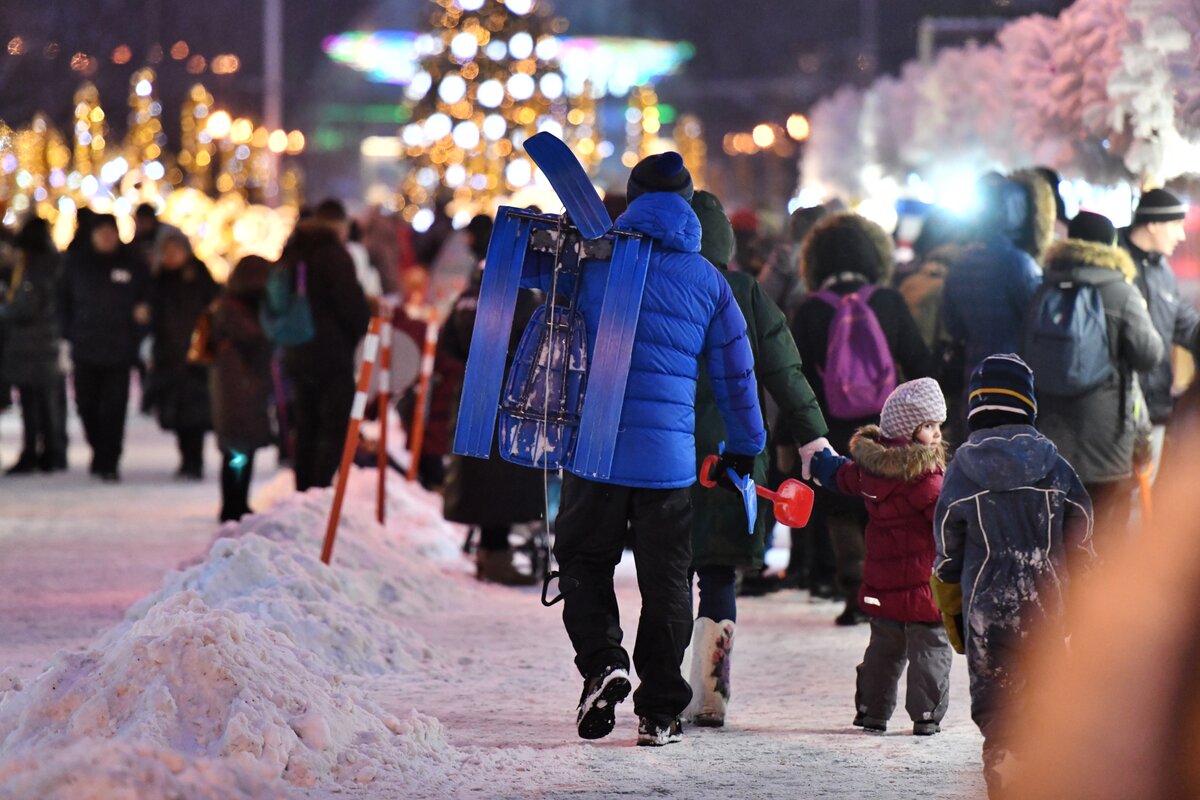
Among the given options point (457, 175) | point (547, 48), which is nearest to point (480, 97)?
point (547, 48)

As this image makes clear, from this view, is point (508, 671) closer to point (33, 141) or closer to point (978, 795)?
point (978, 795)

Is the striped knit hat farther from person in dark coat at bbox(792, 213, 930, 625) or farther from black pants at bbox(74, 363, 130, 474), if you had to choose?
black pants at bbox(74, 363, 130, 474)

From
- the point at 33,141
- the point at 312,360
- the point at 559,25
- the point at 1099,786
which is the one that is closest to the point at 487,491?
the point at 312,360

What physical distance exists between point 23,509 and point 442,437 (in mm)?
2982

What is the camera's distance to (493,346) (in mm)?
7188

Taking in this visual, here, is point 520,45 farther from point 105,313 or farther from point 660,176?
point 660,176

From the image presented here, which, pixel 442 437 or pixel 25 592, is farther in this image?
pixel 442 437

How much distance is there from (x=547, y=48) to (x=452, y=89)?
1740 millimetres

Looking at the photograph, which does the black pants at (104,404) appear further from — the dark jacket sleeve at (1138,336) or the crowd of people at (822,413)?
the dark jacket sleeve at (1138,336)

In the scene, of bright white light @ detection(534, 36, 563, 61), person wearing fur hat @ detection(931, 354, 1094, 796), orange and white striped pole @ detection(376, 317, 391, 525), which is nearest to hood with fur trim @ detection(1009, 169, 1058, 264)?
orange and white striped pole @ detection(376, 317, 391, 525)

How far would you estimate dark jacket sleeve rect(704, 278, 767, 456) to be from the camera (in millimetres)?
7262

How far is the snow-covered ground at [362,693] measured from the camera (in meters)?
6.32

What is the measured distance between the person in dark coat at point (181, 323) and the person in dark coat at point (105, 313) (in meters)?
0.19

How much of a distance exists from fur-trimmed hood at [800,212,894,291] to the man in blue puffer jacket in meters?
2.90
